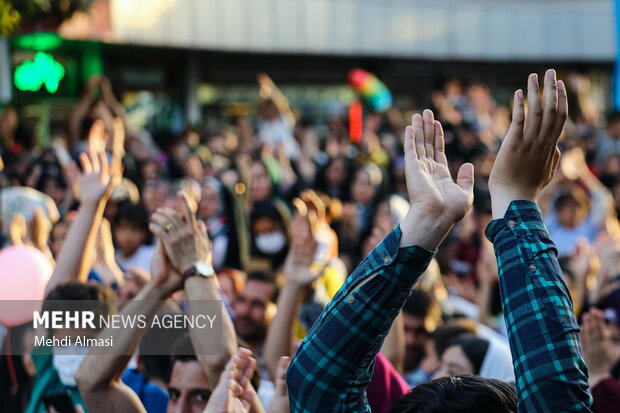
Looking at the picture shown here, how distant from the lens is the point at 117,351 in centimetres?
294

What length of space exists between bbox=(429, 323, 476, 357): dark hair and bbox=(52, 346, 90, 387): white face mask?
5.34ft

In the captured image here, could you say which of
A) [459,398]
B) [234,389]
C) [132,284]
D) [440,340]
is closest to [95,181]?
[132,284]

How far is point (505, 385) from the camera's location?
6.86 ft

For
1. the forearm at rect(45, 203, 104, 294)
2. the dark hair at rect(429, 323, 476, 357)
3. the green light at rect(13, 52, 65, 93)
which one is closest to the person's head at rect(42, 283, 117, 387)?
the forearm at rect(45, 203, 104, 294)

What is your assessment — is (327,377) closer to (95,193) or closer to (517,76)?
(95,193)

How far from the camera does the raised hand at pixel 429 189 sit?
6.41 feet

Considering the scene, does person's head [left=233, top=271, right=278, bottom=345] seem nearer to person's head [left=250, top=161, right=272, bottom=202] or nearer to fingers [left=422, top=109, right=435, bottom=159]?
fingers [left=422, top=109, right=435, bottom=159]

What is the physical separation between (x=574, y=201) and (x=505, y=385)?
19.5 feet

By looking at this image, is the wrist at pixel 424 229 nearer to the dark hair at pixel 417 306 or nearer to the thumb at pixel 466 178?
the thumb at pixel 466 178

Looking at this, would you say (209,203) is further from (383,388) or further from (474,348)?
(383,388)

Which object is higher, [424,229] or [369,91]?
[424,229]

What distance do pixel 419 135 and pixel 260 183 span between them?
610 centimetres

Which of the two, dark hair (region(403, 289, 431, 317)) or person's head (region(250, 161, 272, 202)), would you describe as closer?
dark hair (region(403, 289, 431, 317))

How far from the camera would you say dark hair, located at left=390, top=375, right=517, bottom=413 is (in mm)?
1943
